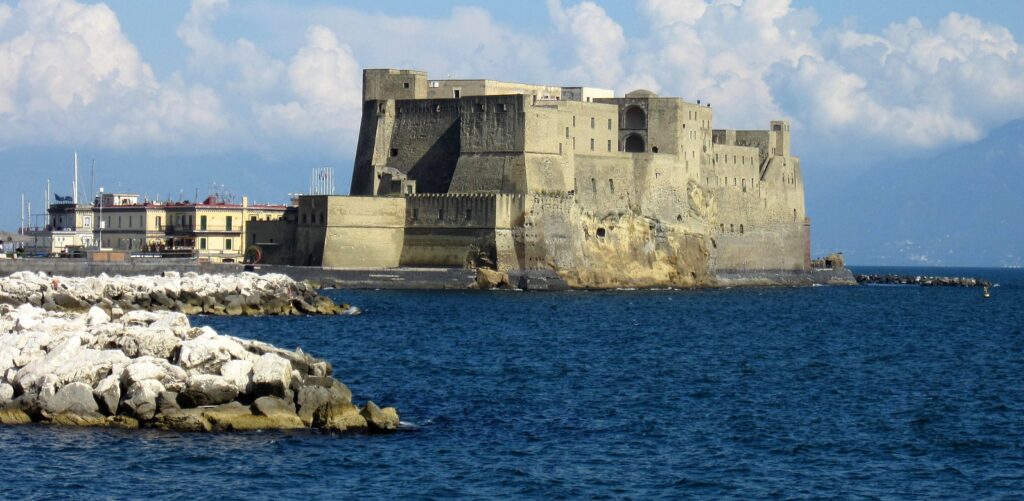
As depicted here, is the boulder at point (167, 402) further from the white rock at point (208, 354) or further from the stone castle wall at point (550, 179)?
the stone castle wall at point (550, 179)

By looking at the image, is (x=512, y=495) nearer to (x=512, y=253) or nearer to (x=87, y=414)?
(x=87, y=414)

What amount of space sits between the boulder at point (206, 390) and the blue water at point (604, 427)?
28.7 inches

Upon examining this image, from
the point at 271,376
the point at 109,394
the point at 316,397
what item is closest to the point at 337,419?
the point at 316,397

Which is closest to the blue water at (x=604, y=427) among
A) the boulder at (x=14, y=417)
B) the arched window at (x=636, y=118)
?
the boulder at (x=14, y=417)

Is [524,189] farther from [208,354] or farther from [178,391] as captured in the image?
[178,391]

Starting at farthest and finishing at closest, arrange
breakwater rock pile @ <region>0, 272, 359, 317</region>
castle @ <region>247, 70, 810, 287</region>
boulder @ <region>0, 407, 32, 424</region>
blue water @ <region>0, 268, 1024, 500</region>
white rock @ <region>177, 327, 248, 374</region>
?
1. castle @ <region>247, 70, 810, 287</region>
2. breakwater rock pile @ <region>0, 272, 359, 317</region>
3. white rock @ <region>177, 327, 248, 374</region>
4. boulder @ <region>0, 407, 32, 424</region>
5. blue water @ <region>0, 268, 1024, 500</region>

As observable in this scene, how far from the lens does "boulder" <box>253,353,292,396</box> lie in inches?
974

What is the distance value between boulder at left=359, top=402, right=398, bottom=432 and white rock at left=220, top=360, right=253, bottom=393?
1.71 m

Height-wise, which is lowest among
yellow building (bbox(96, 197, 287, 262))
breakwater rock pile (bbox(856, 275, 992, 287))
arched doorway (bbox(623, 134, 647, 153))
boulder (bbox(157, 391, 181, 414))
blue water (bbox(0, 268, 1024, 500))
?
blue water (bbox(0, 268, 1024, 500))

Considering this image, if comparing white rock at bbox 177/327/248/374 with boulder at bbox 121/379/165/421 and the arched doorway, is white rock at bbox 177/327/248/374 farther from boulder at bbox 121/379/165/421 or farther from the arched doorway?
the arched doorway

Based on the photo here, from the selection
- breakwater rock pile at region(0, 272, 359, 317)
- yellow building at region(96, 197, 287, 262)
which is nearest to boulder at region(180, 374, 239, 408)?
breakwater rock pile at region(0, 272, 359, 317)

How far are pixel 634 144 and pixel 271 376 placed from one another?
5035 centimetres

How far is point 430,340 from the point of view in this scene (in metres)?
42.8

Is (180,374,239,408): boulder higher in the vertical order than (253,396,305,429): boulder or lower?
higher
